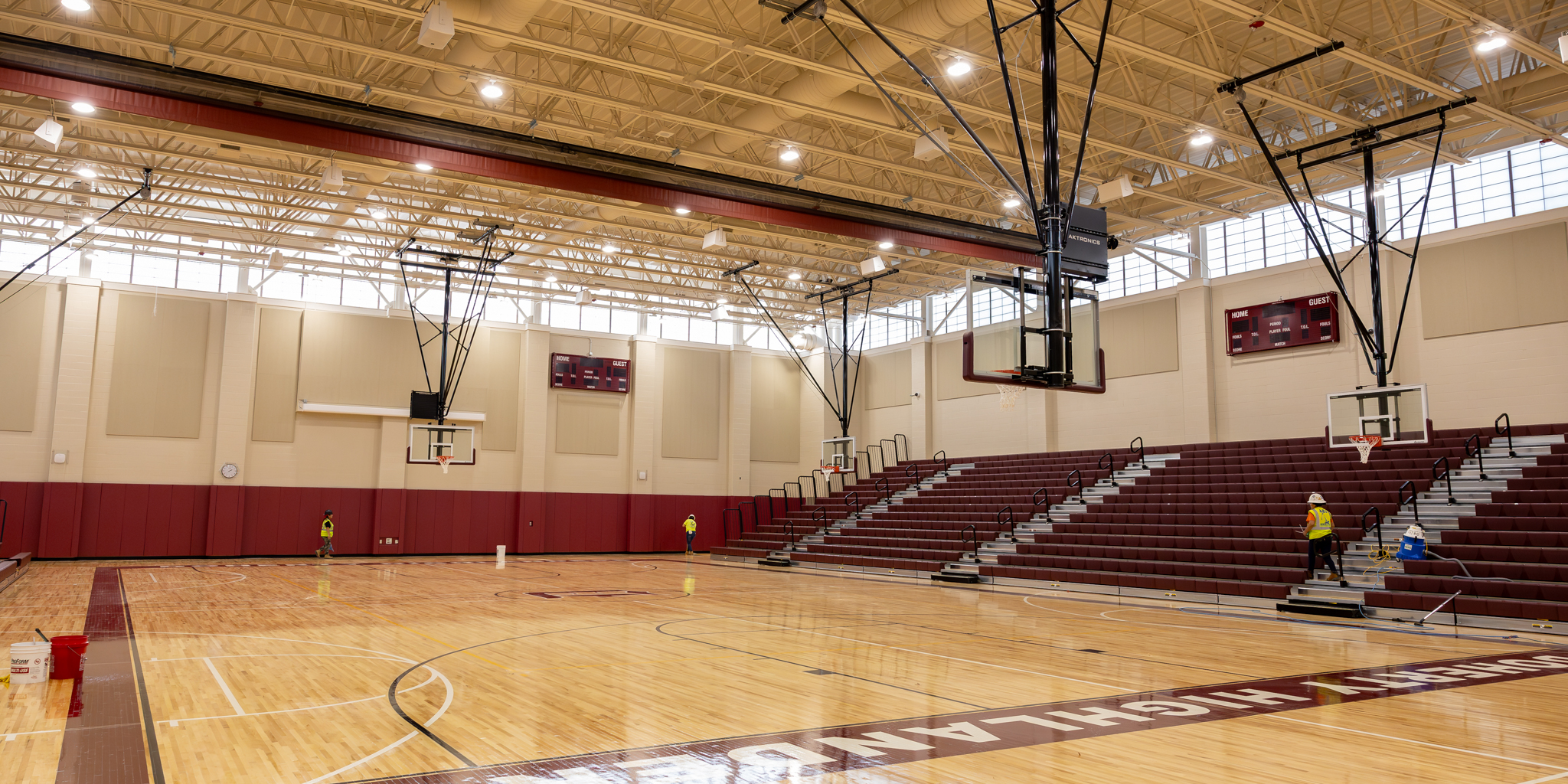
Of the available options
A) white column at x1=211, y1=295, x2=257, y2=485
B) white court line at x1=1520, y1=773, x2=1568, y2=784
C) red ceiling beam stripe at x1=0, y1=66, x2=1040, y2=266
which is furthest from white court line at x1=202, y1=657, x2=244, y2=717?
white column at x1=211, y1=295, x2=257, y2=485

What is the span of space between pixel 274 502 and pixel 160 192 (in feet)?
29.1

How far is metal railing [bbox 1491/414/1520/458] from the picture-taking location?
53.5ft

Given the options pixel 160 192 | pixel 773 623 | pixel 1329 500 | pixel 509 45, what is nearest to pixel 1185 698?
pixel 773 623

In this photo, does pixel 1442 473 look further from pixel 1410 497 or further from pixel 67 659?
pixel 67 659

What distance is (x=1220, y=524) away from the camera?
58.1ft

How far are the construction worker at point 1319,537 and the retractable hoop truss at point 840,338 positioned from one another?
38.0 feet

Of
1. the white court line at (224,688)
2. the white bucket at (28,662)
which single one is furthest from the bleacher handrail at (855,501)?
the white bucket at (28,662)

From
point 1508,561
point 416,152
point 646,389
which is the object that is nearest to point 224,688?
point 416,152

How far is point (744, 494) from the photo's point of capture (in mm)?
32250

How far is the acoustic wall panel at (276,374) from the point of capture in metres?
25.4

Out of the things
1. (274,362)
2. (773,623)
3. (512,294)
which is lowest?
(773,623)

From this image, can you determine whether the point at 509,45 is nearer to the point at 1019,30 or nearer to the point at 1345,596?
the point at 1019,30

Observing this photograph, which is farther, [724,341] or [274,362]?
[724,341]

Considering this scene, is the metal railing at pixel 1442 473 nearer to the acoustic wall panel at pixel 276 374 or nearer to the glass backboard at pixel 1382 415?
the glass backboard at pixel 1382 415
